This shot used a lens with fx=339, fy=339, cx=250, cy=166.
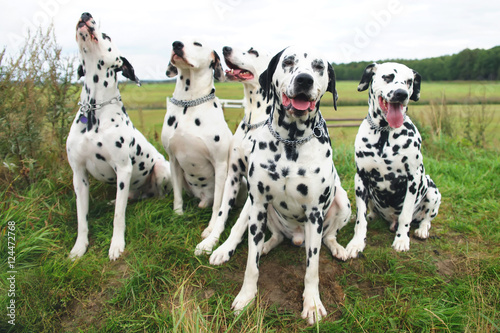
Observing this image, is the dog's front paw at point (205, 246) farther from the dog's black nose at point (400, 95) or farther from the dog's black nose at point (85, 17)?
the dog's black nose at point (85, 17)

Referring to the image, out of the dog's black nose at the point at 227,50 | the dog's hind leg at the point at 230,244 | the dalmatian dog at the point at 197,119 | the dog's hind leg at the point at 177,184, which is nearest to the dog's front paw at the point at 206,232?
the dalmatian dog at the point at 197,119

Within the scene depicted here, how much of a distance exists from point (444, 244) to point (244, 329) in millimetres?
2432

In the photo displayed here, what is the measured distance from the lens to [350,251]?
3293mm

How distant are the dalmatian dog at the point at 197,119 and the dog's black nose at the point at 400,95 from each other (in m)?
1.78

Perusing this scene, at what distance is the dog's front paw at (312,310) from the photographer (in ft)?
8.39

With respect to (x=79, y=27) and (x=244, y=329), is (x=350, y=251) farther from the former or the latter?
(x=79, y=27)

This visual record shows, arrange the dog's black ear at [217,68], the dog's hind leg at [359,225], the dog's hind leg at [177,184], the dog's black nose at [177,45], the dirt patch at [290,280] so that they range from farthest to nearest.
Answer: the dog's hind leg at [177,184] < the dog's black ear at [217,68] < the dog's black nose at [177,45] < the dog's hind leg at [359,225] < the dirt patch at [290,280]

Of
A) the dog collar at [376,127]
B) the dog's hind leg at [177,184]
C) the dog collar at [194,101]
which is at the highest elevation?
the dog collar at [194,101]

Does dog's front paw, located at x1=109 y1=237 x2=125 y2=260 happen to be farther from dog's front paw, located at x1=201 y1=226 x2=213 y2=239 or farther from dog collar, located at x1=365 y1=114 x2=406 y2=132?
dog collar, located at x1=365 y1=114 x2=406 y2=132

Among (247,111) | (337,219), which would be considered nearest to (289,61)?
(247,111)

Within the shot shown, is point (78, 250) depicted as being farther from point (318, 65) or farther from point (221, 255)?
point (318, 65)

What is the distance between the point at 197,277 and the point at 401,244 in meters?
2.04

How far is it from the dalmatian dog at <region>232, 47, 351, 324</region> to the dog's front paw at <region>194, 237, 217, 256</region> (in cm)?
72

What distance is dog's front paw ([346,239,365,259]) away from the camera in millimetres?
3268
